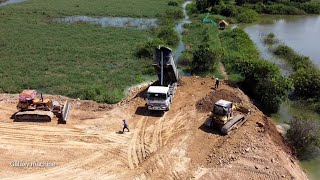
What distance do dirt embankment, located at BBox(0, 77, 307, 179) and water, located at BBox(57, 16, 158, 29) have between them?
29.8m

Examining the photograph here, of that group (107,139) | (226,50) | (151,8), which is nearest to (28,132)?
(107,139)

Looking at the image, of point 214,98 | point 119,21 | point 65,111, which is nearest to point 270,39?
point 214,98

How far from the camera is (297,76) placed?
107 feet

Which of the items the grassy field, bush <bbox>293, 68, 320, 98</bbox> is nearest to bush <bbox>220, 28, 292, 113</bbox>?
bush <bbox>293, 68, 320, 98</bbox>

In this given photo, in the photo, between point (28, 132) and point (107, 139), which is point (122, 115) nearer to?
point (107, 139)

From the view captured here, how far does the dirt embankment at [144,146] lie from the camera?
20.8 m

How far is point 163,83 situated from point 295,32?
31553 mm

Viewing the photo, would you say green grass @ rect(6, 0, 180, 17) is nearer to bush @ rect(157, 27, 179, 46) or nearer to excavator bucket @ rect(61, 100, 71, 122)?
bush @ rect(157, 27, 179, 46)

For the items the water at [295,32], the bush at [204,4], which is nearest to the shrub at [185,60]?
the water at [295,32]

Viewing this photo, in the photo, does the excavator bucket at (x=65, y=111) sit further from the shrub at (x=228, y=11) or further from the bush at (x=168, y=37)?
the shrub at (x=228, y=11)

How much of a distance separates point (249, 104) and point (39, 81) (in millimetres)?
18366

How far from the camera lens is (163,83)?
30.5 metres

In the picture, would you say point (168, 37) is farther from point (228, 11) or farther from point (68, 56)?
point (228, 11)

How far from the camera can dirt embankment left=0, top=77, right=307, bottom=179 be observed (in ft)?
68.4
